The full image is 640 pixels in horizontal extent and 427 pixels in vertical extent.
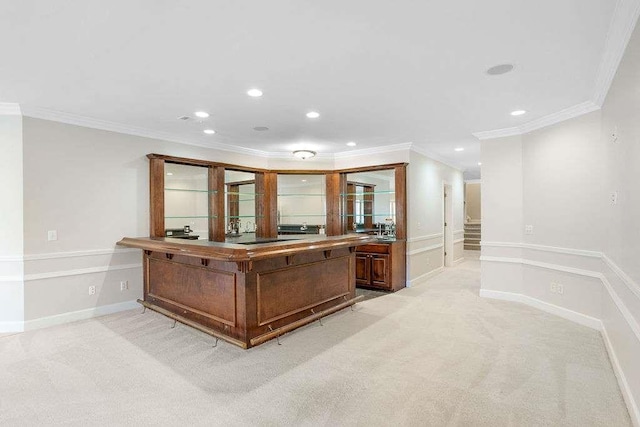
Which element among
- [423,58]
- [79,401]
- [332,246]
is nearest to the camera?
[79,401]

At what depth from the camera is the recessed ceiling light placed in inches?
110

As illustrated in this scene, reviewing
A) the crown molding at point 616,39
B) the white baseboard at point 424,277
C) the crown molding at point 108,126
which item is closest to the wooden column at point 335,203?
Answer: the white baseboard at point 424,277

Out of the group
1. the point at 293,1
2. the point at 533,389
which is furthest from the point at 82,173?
the point at 533,389

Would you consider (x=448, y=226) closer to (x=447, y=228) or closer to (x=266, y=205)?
(x=447, y=228)

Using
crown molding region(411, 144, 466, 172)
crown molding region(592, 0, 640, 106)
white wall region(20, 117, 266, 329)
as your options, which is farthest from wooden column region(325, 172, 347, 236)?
crown molding region(592, 0, 640, 106)

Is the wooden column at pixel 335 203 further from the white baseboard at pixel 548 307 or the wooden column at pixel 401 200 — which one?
the white baseboard at pixel 548 307

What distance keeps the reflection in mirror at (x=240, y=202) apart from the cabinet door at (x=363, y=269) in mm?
2147

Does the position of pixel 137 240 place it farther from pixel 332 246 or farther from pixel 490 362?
pixel 490 362

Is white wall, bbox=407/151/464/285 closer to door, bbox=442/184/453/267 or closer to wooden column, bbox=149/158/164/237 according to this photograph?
door, bbox=442/184/453/267

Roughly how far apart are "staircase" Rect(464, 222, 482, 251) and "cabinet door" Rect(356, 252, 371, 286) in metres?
6.62

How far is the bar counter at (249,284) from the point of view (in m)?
3.08

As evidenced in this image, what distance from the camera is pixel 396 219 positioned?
5832 mm

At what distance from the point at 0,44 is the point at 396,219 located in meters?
5.16

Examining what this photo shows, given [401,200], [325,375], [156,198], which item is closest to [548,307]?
[401,200]
